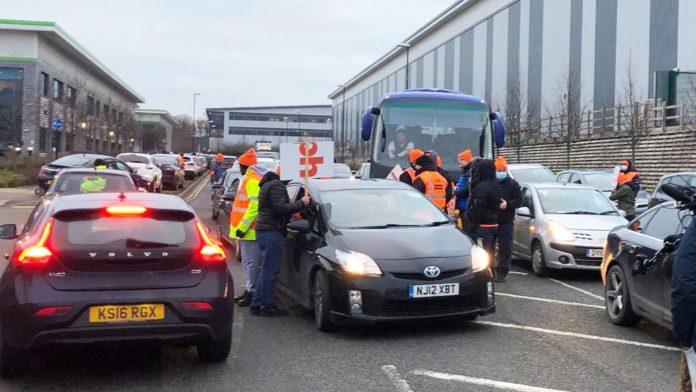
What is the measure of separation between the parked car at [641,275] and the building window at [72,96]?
47.3 meters

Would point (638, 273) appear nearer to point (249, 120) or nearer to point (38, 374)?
point (38, 374)

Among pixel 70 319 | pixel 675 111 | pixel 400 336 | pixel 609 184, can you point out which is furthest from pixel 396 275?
pixel 675 111

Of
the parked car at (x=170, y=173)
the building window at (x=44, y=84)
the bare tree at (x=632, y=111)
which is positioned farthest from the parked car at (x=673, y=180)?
the building window at (x=44, y=84)

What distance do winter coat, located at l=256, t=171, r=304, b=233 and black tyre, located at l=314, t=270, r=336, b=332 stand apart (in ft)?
2.71

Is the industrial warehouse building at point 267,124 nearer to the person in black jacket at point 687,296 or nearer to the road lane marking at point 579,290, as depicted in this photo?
the road lane marking at point 579,290

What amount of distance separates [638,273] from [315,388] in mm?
3458

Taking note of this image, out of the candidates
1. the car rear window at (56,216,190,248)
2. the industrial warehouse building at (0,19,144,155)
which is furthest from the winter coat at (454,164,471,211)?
the industrial warehouse building at (0,19,144,155)

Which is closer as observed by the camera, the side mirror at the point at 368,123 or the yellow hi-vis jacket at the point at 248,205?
the yellow hi-vis jacket at the point at 248,205

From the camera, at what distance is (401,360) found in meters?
5.93

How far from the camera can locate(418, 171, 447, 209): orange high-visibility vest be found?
10219 mm

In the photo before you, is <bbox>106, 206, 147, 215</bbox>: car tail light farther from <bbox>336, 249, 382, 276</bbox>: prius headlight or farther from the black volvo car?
<bbox>336, 249, 382, 276</bbox>: prius headlight

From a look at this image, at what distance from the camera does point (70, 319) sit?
4.91m

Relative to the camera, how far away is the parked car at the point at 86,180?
11.7 meters

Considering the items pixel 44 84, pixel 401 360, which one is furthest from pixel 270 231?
pixel 44 84
